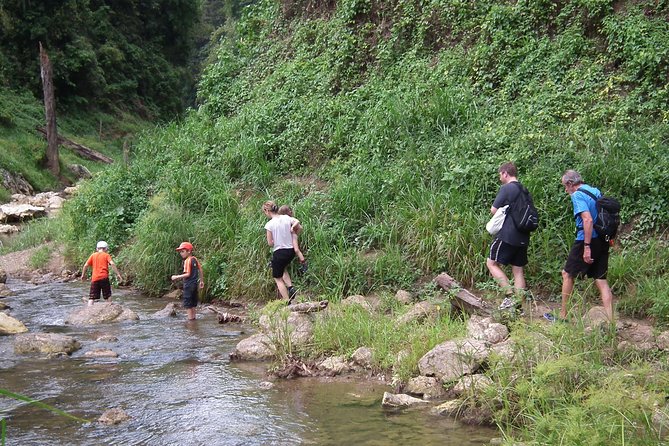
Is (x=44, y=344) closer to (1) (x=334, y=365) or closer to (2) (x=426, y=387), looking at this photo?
(1) (x=334, y=365)

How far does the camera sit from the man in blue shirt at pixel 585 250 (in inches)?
295

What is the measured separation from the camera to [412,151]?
1192 centimetres

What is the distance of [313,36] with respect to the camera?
17.5 m

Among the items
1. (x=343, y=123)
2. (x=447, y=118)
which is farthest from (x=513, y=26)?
(x=343, y=123)

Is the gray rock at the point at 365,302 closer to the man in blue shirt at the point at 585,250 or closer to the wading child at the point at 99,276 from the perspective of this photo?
the man in blue shirt at the point at 585,250

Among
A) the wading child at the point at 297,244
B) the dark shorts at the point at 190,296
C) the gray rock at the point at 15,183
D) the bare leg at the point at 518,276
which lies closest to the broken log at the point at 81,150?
the gray rock at the point at 15,183

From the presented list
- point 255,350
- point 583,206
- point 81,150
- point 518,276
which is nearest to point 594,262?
point 583,206

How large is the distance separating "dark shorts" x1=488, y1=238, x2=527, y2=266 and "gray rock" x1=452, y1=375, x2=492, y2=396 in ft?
8.59

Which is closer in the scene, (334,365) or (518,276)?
(334,365)

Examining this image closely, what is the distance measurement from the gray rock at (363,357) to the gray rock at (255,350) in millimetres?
989

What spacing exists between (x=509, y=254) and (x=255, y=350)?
3158 millimetres

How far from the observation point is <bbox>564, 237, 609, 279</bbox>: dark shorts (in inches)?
299

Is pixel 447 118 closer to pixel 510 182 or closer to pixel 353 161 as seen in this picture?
pixel 353 161

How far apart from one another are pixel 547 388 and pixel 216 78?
48.6ft
